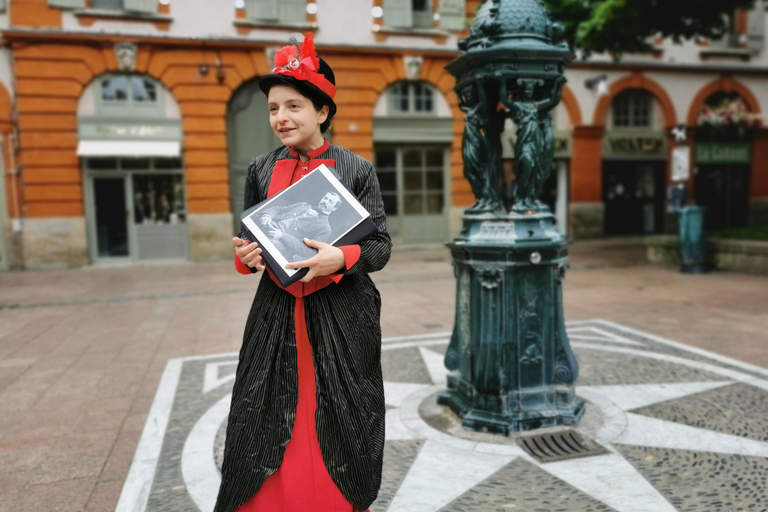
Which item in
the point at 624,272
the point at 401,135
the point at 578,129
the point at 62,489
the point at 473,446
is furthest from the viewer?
the point at 578,129

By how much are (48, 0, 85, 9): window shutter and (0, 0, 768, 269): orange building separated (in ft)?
0.16

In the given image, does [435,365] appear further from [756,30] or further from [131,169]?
[756,30]

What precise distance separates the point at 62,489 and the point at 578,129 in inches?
642

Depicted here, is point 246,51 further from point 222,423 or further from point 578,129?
point 222,423

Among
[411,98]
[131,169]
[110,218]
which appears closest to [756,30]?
[411,98]

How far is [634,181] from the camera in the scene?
1784cm

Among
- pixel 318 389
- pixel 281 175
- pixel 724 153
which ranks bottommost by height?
pixel 318 389

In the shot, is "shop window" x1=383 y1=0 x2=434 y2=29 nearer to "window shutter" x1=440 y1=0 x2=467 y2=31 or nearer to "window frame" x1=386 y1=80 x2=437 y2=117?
"window shutter" x1=440 y1=0 x2=467 y2=31

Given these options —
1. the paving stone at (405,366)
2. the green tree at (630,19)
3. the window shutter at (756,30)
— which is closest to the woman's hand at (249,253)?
the paving stone at (405,366)

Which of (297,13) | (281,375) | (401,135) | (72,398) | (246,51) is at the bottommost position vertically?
(72,398)

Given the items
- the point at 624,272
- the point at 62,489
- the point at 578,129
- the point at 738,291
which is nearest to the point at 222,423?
the point at 62,489

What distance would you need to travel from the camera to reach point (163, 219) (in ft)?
45.8

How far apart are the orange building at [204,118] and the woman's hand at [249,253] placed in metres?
10.1

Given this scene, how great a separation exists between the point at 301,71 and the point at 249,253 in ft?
2.06
